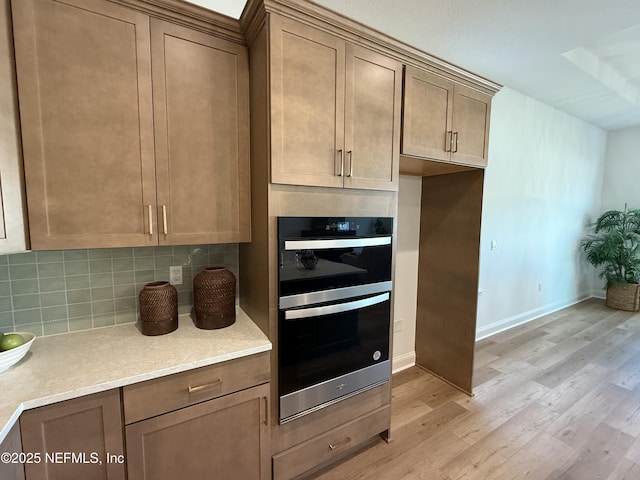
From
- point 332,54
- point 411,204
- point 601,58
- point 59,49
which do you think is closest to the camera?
point 59,49

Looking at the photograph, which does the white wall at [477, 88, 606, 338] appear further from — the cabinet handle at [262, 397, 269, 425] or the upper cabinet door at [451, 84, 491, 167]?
the cabinet handle at [262, 397, 269, 425]

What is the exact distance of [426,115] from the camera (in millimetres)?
1855

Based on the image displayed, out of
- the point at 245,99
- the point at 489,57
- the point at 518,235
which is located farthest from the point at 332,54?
the point at 518,235

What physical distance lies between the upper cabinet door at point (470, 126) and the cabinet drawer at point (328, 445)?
1816 mm

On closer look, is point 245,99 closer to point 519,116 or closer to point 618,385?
point 519,116

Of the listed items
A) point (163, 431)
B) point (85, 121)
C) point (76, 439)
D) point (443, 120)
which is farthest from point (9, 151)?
point (443, 120)

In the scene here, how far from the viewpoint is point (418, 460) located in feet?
6.05

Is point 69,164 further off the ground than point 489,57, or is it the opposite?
point 489,57

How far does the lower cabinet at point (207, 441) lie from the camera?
3.94 ft

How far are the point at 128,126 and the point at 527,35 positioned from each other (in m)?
2.76

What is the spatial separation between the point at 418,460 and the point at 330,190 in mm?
1770

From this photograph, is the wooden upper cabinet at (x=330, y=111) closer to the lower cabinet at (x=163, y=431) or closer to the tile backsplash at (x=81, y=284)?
the tile backsplash at (x=81, y=284)

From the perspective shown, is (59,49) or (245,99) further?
(245,99)

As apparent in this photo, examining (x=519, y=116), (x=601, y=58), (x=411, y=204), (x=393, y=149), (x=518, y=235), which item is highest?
(x=601, y=58)
